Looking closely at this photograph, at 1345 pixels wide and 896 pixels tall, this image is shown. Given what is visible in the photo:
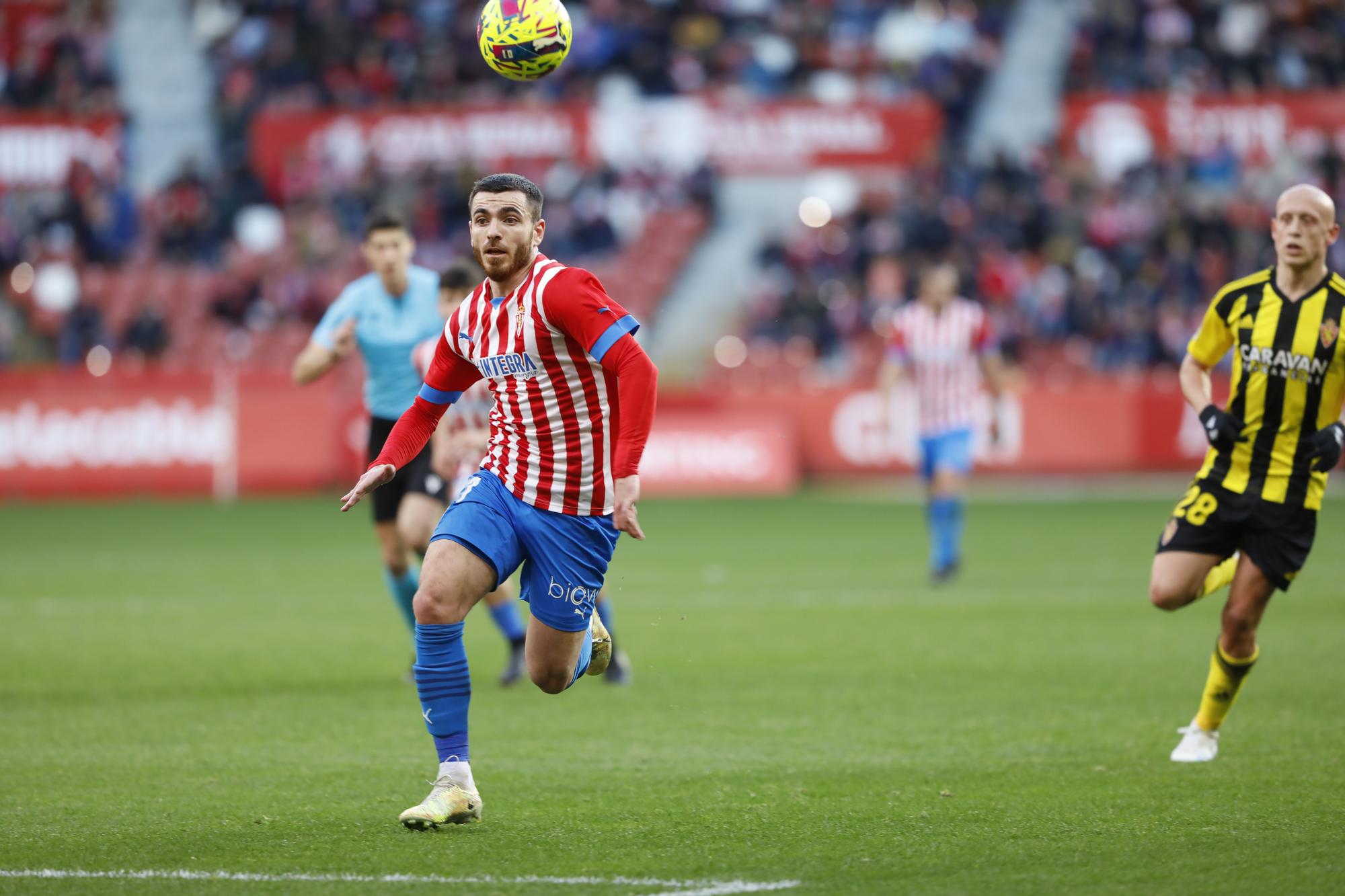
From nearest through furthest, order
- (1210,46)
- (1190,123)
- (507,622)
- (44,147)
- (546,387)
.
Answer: (546,387), (507,622), (1190,123), (44,147), (1210,46)

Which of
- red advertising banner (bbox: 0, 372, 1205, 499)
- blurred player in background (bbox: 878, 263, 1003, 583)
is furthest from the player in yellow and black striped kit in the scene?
red advertising banner (bbox: 0, 372, 1205, 499)

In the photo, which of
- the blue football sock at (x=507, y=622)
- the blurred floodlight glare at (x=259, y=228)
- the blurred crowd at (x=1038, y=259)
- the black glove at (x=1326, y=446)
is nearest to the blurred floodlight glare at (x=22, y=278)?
the blurred floodlight glare at (x=259, y=228)

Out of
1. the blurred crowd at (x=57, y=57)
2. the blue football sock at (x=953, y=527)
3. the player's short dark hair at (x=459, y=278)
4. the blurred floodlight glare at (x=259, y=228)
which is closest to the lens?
the player's short dark hair at (x=459, y=278)

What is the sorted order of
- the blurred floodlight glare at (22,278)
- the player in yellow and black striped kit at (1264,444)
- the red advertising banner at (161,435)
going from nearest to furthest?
the player in yellow and black striped kit at (1264,444)
the red advertising banner at (161,435)
the blurred floodlight glare at (22,278)

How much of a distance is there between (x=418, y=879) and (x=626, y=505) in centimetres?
136

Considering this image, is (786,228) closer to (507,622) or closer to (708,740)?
(507,622)

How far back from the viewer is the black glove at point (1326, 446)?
704 centimetres

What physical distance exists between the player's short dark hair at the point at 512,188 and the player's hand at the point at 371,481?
0.99 meters

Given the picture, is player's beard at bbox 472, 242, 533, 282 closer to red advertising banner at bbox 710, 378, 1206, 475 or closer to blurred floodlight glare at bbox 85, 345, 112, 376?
red advertising banner at bbox 710, 378, 1206, 475

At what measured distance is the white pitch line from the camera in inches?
207

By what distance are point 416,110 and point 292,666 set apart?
22484 millimetres

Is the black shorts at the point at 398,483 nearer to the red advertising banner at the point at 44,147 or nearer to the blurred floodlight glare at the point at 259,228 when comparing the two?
the blurred floodlight glare at the point at 259,228

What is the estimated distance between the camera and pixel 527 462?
6.43 m

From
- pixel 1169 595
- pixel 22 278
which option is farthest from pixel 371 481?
pixel 22 278
